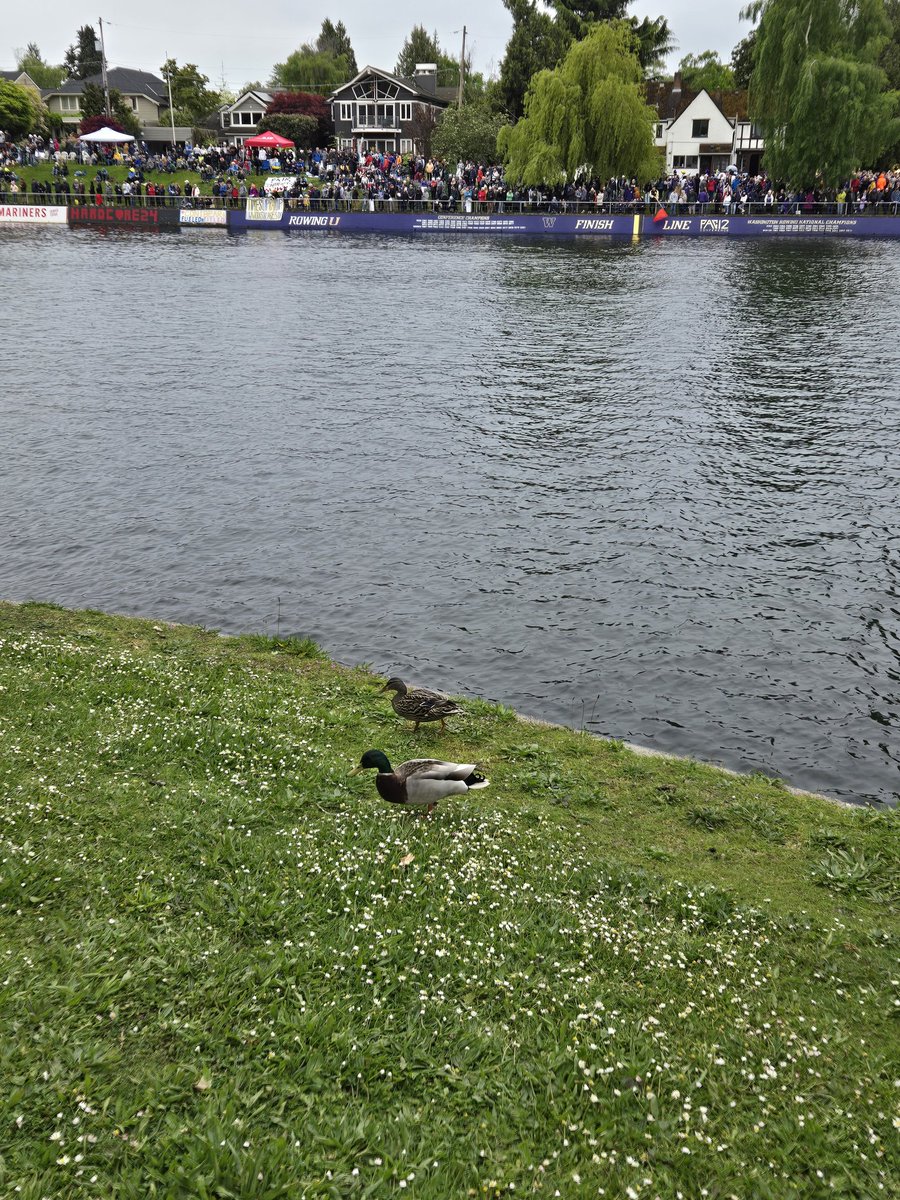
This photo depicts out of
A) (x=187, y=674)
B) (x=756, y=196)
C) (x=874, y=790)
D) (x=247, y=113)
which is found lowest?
(x=874, y=790)

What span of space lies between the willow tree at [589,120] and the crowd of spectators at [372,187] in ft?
6.35

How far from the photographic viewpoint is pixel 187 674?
1322 centimetres

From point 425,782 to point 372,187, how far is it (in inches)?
3119

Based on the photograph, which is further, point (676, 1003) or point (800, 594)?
point (800, 594)

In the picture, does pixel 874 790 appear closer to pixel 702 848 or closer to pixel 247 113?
pixel 702 848

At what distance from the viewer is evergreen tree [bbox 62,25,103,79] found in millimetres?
166375

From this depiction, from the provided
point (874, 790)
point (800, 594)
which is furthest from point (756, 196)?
point (874, 790)

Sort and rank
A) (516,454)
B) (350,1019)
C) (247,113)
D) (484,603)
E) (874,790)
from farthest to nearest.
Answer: (247,113), (516,454), (484,603), (874,790), (350,1019)

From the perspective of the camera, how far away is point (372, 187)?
79.2 m

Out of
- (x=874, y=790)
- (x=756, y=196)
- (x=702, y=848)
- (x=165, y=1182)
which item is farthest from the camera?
(x=756, y=196)

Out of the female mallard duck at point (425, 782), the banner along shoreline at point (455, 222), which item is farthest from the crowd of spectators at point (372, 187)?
the female mallard duck at point (425, 782)

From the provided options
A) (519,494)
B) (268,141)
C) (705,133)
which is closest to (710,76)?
(705,133)

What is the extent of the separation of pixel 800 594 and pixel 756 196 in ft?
212

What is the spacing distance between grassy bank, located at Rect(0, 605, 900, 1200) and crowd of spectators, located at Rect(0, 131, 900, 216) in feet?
232
